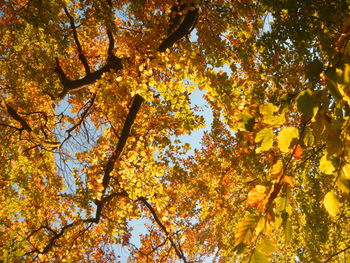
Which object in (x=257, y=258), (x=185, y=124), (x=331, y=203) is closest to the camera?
(x=257, y=258)

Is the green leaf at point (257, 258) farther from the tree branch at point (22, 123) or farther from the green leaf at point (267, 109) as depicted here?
the tree branch at point (22, 123)

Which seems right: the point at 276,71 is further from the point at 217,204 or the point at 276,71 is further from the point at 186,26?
the point at 217,204

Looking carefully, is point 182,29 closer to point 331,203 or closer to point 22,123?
point 22,123

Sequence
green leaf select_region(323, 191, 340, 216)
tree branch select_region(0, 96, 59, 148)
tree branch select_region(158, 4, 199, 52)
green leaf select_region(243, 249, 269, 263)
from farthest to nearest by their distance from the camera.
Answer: tree branch select_region(0, 96, 59, 148) < tree branch select_region(158, 4, 199, 52) < green leaf select_region(323, 191, 340, 216) < green leaf select_region(243, 249, 269, 263)

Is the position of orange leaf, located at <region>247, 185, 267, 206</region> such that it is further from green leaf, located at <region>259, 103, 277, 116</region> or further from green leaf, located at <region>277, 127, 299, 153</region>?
green leaf, located at <region>259, 103, 277, 116</region>

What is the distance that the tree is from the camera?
3.41 ft

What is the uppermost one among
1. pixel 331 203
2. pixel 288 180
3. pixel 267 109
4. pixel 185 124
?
pixel 185 124

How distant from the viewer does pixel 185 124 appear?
643cm

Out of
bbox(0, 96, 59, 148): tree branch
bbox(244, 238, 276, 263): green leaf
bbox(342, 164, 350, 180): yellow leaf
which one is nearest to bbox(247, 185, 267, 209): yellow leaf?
bbox(244, 238, 276, 263): green leaf

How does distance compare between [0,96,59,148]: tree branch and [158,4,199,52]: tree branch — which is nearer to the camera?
[158,4,199,52]: tree branch

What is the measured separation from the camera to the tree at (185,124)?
1039 millimetres

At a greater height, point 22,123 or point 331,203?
point 22,123

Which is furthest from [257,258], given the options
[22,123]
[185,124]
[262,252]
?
[22,123]

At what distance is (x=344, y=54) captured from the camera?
919 mm
